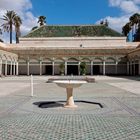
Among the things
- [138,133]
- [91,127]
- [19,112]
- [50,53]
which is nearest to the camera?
[138,133]

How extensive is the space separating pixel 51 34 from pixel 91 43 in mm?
9198

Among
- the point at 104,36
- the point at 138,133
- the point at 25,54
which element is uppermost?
the point at 104,36

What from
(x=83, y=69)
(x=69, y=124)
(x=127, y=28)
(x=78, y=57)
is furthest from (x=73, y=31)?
(x=69, y=124)

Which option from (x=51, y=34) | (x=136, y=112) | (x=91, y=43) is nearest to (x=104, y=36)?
(x=91, y=43)

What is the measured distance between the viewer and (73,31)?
2334 inches

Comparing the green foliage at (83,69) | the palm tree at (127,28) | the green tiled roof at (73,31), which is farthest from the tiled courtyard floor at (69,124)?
the palm tree at (127,28)

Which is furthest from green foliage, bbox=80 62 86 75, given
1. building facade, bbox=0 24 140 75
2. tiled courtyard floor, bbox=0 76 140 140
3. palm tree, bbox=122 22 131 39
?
tiled courtyard floor, bbox=0 76 140 140

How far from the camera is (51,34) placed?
191ft

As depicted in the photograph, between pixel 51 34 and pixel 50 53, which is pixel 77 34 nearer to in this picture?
pixel 51 34

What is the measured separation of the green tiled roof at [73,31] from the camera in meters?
57.7

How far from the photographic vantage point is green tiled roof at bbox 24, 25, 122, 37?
5769cm

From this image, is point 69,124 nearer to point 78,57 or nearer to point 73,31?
point 78,57

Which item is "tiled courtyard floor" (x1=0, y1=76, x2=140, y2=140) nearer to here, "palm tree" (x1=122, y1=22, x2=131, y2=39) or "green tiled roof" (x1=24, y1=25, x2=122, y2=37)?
"green tiled roof" (x1=24, y1=25, x2=122, y2=37)

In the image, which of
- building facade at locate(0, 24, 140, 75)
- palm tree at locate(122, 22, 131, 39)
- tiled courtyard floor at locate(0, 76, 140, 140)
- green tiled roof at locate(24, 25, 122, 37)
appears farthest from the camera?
palm tree at locate(122, 22, 131, 39)
